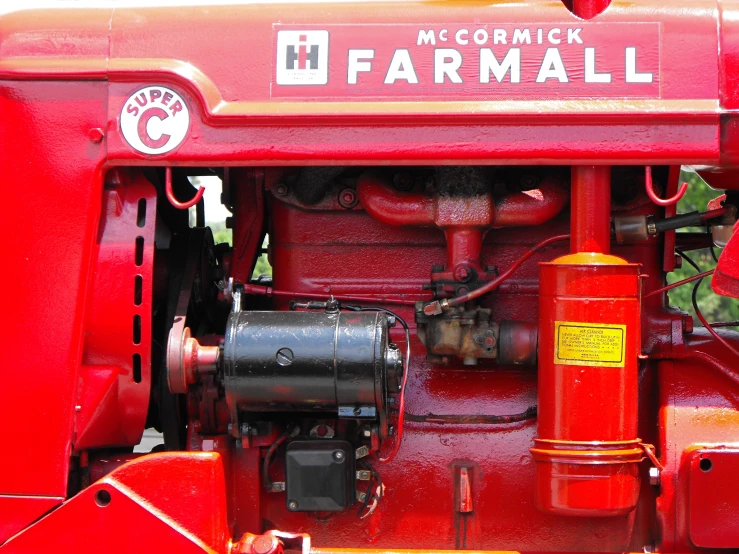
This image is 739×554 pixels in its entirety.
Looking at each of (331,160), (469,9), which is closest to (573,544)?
(331,160)

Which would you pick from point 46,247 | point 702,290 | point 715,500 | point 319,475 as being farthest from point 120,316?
point 702,290

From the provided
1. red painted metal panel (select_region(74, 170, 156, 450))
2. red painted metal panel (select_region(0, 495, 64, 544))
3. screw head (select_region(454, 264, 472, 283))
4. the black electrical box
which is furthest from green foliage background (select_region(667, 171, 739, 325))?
red painted metal panel (select_region(0, 495, 64, 544))

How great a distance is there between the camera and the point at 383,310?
2.51 m

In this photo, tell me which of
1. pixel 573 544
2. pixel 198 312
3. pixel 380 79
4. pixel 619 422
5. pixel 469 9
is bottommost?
pixel 573 544

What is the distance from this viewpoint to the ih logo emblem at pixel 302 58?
225 centimetres

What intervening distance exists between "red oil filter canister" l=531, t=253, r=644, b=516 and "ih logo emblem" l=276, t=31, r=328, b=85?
76 cm

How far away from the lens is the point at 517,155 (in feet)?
7.29

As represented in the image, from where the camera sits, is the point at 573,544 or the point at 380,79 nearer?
the point at 380,79

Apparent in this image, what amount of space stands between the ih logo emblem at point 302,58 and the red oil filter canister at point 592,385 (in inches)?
29.9

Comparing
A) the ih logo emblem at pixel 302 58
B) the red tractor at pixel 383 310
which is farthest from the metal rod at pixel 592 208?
the ih logo emblem at pixel 302 58

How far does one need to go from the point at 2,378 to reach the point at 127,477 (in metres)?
0.41

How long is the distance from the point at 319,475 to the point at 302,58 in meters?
1.09

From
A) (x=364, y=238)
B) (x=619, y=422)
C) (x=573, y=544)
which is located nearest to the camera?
(x=619, y=422)

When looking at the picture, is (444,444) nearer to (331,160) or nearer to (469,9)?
(331,160)
